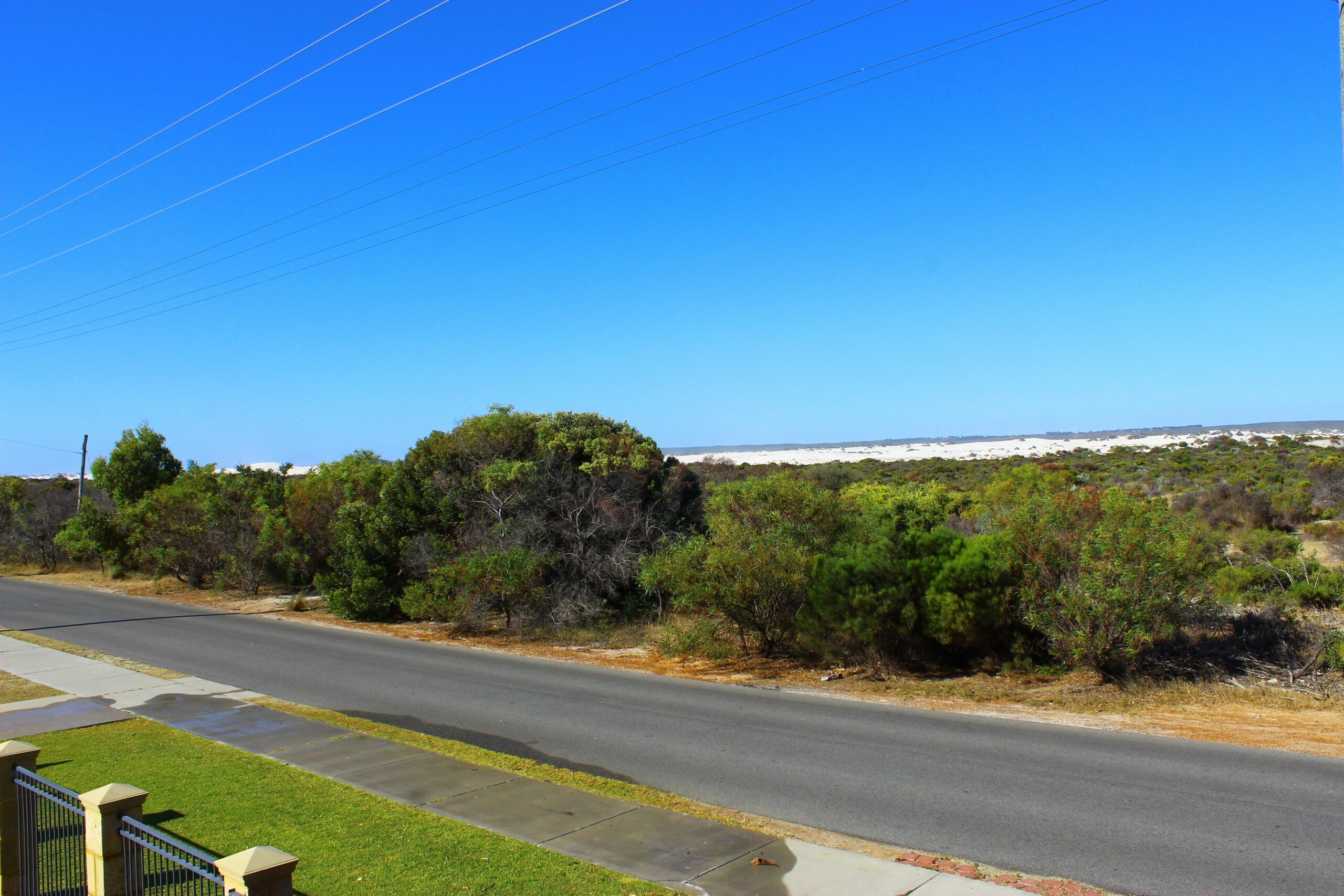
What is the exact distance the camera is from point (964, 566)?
14.3 meters

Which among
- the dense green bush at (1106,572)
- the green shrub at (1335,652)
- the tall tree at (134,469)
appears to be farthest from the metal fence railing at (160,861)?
the tall tree at (134,469)

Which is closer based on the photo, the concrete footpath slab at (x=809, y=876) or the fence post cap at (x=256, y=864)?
the fence post cap at (x=256, y=864)

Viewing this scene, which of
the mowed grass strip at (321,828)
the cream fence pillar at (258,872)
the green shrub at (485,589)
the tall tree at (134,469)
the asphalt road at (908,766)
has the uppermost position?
the tall tree at (134,469)

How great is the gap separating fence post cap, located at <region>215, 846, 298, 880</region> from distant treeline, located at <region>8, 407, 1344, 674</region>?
39.5ft

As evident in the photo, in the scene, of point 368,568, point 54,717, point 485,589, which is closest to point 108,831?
point 54,717

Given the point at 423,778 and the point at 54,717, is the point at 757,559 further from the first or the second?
the point at 54,717

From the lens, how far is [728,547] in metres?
16.4

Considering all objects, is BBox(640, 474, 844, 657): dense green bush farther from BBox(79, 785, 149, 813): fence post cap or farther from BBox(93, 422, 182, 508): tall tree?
BBox(93, 422, 182, 508): tall tree

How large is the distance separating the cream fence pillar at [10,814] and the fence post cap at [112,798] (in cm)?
142

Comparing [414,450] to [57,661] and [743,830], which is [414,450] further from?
[743,830]

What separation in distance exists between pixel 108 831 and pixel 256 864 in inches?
62.3

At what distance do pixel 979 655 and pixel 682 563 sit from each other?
537 centimetres

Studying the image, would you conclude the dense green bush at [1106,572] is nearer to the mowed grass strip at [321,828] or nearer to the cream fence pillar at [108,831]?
the mowed grass strip at [321,828]

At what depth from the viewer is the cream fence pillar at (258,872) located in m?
3.56
